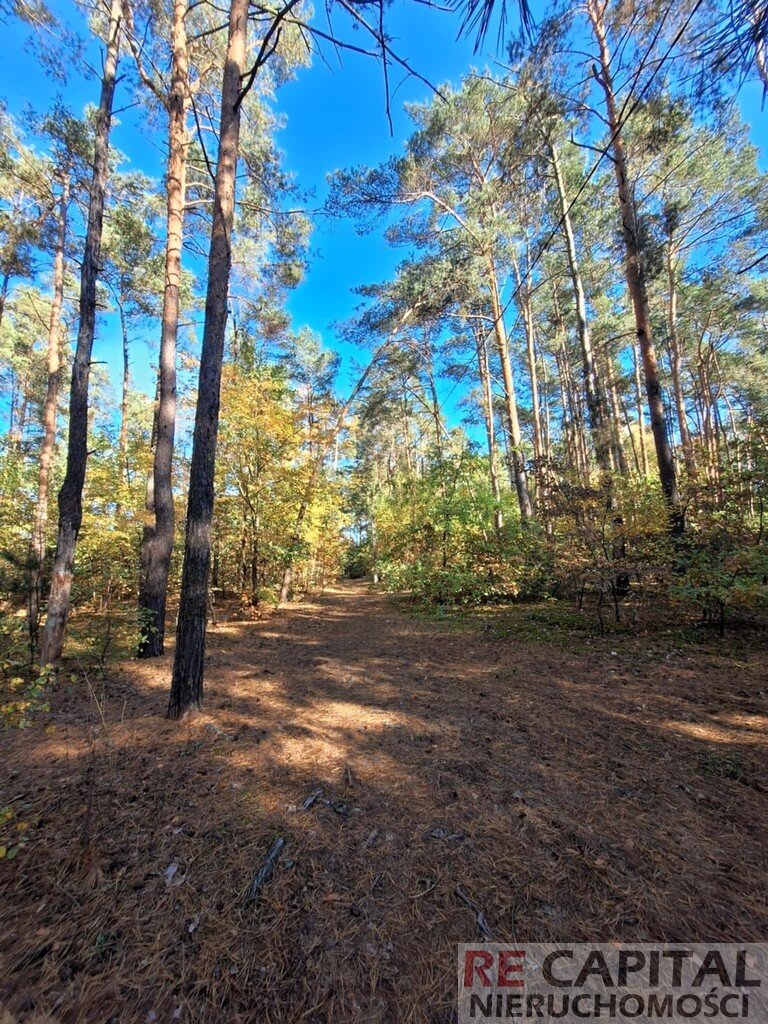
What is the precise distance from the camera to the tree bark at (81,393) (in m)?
4.86

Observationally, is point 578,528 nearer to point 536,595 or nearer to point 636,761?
point 536,595

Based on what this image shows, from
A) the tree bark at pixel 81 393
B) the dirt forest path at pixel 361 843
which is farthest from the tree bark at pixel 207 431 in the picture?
the tree bark at pixel 81 393

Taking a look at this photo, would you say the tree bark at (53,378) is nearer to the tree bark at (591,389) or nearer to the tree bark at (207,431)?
the tree bark at (207,431)

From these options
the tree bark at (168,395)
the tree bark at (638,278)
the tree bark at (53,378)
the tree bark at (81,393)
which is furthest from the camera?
the tree bark at (53,378)

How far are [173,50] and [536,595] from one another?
11.2m

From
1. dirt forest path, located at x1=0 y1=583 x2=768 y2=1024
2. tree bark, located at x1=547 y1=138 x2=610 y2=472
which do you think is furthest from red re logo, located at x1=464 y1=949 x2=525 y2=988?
tree bark, located at x1=547 y1=138 x2=610 y2=472

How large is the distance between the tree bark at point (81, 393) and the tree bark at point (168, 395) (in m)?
0.82

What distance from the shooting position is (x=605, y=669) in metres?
4.28

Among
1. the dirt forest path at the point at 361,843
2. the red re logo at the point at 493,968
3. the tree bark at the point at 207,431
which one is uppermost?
the tree bark at the point at 207,431

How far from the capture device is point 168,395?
20.0 feet

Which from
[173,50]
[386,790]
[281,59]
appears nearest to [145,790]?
[386,790]

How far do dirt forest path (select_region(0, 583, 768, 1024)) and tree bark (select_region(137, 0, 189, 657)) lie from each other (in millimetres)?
2403

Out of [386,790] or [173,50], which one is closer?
[386,790]

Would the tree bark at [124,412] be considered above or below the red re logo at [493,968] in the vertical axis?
above
